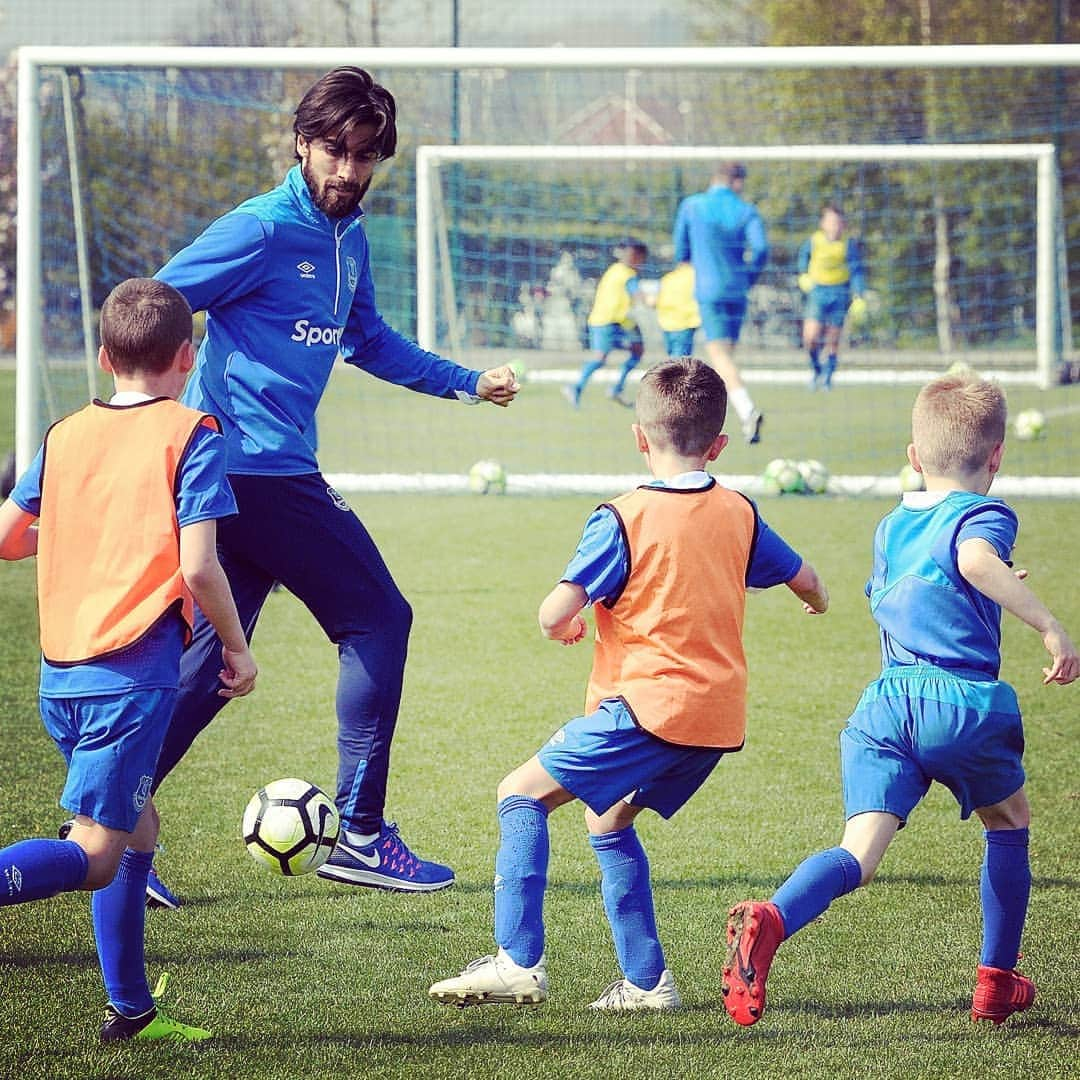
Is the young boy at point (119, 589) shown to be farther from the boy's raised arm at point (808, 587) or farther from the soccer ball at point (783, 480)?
the soccer ball at point (783, 480)

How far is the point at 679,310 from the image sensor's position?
1582cm

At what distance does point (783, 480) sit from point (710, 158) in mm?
6791

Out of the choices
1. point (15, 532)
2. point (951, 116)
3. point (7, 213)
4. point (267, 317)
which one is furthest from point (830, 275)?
point (15, 532)

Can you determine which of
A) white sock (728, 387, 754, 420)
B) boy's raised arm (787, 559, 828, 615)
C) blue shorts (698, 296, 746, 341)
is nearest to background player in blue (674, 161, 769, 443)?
blue shorts (698, 296, 746, 341)

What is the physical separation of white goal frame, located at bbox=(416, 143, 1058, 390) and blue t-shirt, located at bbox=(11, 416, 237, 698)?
1053 centimetres

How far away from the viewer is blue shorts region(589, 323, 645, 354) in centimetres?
1784

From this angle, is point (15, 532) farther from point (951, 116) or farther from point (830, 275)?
point (951, 116)

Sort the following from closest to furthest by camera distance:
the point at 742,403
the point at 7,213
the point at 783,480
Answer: the point at 783,480 → the point at 742,403 → the point at 7,213

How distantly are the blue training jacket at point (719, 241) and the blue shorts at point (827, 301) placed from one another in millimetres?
6171

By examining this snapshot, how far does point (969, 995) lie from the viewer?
138 inches

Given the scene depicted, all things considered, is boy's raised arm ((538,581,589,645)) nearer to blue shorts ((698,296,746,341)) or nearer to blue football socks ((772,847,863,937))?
blue football socks ((772,847,863,937))

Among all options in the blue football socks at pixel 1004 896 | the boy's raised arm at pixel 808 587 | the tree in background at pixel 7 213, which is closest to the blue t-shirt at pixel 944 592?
the boy's raised arm at pixel 808 587

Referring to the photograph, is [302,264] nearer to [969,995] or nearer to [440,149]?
[969,995]

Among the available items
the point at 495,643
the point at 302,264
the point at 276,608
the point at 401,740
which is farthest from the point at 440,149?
the point at 302,264
